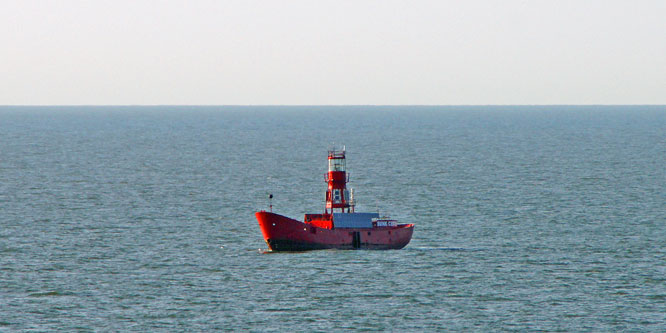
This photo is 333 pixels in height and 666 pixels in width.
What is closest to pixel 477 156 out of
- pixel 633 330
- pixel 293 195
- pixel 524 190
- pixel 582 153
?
pixel 582 153

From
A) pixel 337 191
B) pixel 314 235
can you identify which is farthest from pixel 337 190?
pixel 314 235

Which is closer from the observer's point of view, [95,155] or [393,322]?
[393,322]

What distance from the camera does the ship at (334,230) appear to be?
71188mm

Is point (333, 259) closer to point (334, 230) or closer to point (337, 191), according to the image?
point (334, 230)

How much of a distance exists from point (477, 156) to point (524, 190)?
68693 mm

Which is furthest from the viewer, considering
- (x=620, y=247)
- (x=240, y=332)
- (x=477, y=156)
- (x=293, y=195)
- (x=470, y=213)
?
(x=477, y=156)

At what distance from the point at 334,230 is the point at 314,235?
1.60m

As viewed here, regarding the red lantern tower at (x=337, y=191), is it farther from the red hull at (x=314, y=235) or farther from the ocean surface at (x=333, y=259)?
the ocean surface at (x=333, y=259)

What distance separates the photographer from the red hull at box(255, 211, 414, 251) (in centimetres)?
7094

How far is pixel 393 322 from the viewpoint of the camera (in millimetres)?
52719

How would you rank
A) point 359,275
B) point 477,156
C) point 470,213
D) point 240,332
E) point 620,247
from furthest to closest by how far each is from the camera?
point 477,156 → point 470,213 → point 620,247 → point 359,275 → point 240,332

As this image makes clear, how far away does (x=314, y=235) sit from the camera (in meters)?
71.4

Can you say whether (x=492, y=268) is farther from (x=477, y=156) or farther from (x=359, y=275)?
(x=477, y=156)

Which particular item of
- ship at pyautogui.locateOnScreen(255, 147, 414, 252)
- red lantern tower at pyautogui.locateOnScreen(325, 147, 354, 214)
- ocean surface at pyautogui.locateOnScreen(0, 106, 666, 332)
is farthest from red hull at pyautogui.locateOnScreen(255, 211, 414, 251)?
red lantern tower at pyautogui.locateOnScreen(325, 147, 354, 214)
